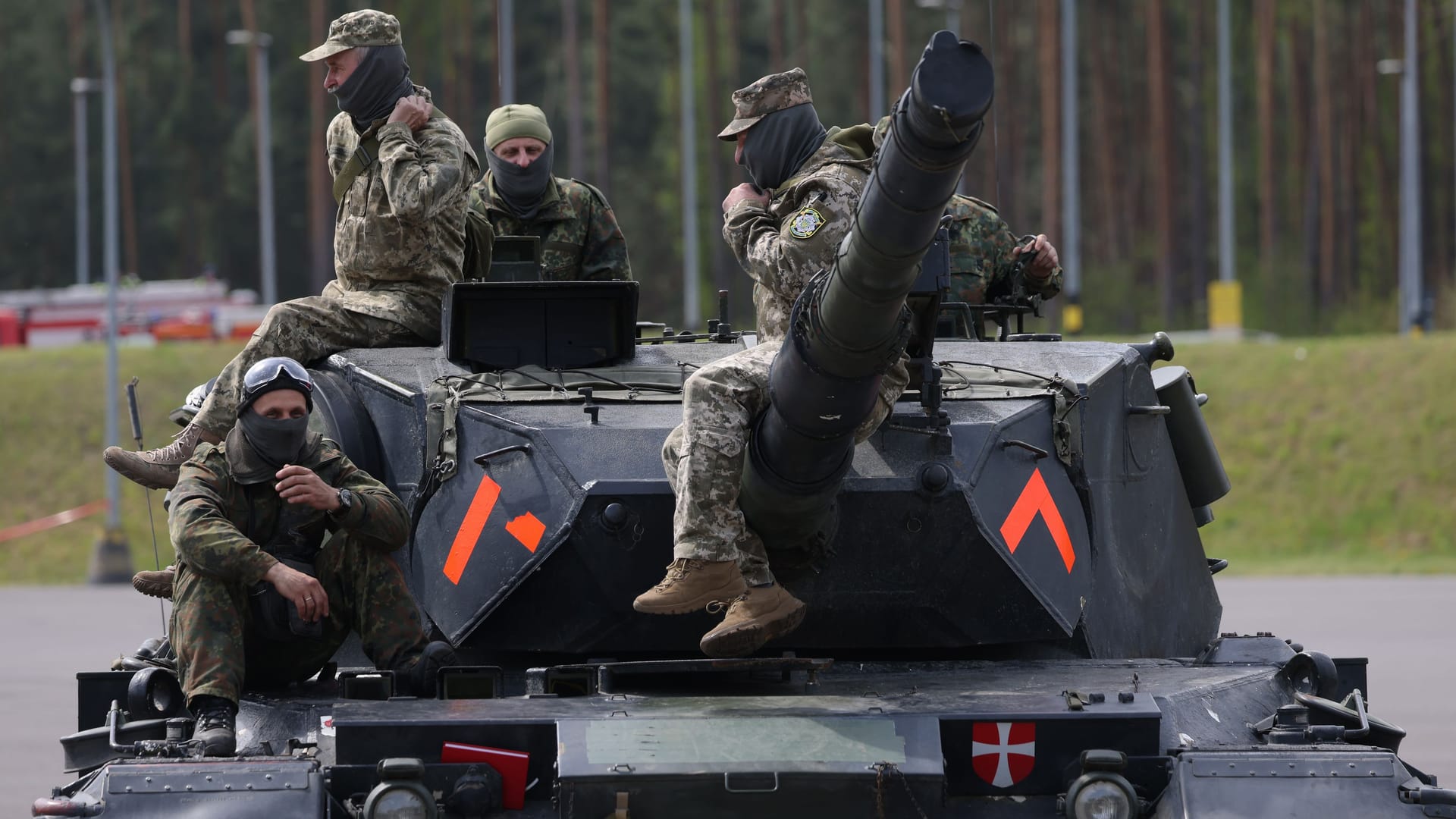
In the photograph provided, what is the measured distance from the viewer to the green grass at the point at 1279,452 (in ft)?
88.7

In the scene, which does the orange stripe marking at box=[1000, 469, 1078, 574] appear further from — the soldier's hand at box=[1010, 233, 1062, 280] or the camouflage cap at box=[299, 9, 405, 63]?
the camouflage cap at box=[299, 9, 405, 63]

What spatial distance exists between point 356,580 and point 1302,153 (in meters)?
47.4

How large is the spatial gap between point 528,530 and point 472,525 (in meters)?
0.26

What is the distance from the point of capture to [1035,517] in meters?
7.15

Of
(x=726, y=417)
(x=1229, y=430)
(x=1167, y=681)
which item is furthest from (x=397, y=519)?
(x=1229, y=430)

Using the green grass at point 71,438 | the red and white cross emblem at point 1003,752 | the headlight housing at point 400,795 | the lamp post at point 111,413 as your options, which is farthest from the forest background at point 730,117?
the headlight housing at point 400,795

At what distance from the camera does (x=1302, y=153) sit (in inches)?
2041

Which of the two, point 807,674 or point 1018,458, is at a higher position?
point 1018,458

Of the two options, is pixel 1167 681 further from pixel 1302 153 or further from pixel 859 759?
pixel 1302 153

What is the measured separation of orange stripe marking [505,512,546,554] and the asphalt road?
520 centimetres

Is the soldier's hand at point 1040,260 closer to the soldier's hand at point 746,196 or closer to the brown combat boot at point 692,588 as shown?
the soldier's hand at point 746,196

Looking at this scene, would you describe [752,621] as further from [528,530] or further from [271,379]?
[271,379]

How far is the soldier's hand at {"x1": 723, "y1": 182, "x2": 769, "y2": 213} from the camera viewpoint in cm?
701

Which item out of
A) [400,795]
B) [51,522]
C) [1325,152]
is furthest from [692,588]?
[1325,152]
